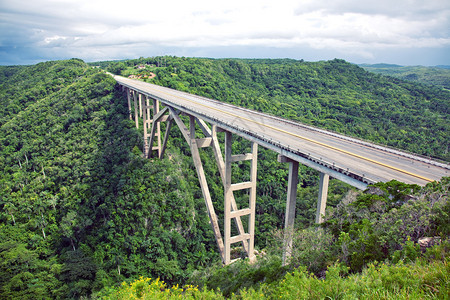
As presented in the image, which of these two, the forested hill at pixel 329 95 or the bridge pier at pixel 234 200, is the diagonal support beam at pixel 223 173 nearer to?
the bridge pier at pixel 234 200

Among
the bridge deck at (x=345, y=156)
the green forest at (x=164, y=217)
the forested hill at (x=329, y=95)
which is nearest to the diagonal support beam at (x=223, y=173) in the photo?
the green forest at (x=164, y=217)

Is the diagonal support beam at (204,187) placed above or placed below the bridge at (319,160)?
below

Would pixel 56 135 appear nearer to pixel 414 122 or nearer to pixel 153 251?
pixel 153 251

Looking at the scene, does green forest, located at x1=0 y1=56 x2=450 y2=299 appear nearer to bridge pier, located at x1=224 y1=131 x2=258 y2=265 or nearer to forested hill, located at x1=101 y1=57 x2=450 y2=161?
forested hill, located at x1=101 y1=57 x2=450 y2=161

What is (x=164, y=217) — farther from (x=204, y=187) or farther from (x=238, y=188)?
(x=238, y=188)

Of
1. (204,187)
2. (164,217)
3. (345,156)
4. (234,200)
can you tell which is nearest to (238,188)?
(234,200)
